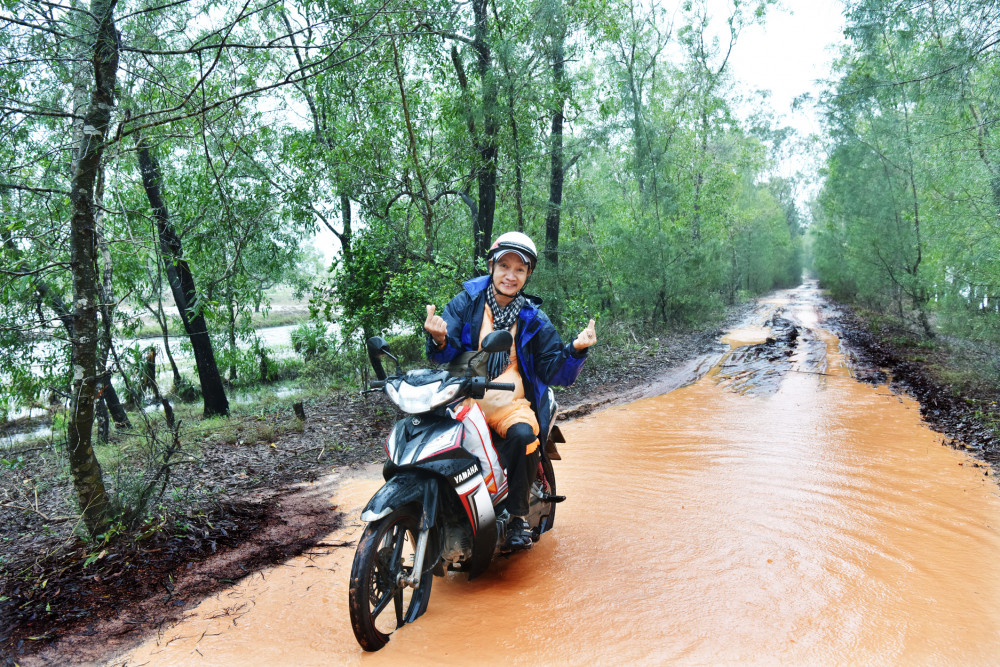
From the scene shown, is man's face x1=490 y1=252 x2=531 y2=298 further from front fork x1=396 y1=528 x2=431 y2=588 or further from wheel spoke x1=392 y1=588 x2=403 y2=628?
wheel spoke x1=392 y1=588 x2=403 y2=628

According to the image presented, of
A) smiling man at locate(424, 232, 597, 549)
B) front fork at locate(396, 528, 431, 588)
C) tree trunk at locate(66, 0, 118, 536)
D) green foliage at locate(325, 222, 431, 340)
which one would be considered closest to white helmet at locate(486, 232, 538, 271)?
smiling man at locate(424, 232, 597, 549)

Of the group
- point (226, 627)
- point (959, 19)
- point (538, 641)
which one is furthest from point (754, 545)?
point (959, 19)

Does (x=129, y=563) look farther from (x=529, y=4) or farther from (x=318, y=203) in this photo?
(x=529, y=4)

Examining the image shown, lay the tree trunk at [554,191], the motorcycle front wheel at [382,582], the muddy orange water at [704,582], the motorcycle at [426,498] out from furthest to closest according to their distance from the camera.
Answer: the tree trunk at [554,191] < the muddy orange water at [704,582] < the motorcycle at [426,498] < the motorcycle front wheel at [382,582]

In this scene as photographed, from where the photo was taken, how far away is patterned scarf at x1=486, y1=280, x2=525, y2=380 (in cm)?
358

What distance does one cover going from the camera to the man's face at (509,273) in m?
3.59

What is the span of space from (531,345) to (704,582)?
71.0 inches

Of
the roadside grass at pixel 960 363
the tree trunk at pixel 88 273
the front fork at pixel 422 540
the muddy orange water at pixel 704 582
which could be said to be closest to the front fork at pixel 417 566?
the front fork at pixel 422 540

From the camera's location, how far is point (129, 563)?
3611 mm

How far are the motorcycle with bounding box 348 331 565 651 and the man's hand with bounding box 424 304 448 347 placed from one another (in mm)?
249

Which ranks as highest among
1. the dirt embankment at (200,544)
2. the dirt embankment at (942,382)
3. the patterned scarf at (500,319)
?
the patterned scarf at (500,319)

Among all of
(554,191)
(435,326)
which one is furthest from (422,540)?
(554,191)

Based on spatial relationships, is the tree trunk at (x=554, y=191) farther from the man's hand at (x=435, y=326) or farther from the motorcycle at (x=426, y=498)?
the motorcycle at (x=426, y=498)

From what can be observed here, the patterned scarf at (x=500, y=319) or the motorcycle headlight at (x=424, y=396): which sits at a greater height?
the patterned scarf at (x=500, y=319)
